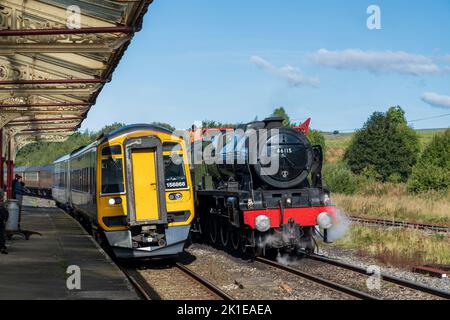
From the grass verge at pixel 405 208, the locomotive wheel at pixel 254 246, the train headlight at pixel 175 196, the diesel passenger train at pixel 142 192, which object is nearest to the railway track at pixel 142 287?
the diesel passenger train at pixel 142 192

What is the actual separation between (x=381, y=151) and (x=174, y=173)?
53152mm

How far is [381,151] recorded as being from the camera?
2591 inches

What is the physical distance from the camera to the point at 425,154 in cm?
5581

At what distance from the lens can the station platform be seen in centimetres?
1070

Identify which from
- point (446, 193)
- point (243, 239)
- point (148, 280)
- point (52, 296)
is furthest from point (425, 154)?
point (52, 296)

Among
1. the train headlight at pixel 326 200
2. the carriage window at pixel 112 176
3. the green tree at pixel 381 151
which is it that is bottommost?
the train headlight at pixel 326 200

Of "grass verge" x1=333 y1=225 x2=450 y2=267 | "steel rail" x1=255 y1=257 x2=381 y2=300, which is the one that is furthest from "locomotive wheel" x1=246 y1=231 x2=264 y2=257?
"grass verge" x1=333 y1=225 x2=450 y2=267

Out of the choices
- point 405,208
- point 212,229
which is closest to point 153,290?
A: point 212,229

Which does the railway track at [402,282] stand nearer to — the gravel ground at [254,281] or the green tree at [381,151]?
the gravel ground at [254,281]

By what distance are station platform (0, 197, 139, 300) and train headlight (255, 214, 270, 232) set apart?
3.18m

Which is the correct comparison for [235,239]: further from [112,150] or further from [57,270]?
[57,270]

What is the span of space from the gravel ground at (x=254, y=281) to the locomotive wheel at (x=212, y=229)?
180cm

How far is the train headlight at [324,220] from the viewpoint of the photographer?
50.5ft
